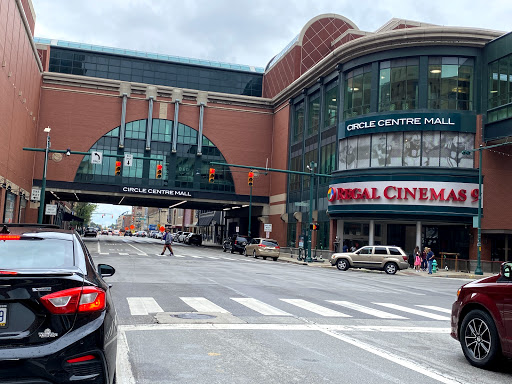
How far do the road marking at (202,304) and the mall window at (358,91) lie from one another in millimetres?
31271

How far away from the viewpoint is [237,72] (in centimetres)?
6806

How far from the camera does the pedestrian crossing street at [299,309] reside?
10.8m

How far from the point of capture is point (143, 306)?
11.0 metres

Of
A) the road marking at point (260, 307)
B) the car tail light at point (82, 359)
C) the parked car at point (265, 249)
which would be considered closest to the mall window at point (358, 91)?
the parked car at point (265, 249)

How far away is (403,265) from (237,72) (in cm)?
4395

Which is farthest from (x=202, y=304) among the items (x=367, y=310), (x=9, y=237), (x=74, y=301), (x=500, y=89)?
(x=500, y=89)

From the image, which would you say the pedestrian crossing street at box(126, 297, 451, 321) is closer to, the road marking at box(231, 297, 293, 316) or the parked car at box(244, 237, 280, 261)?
the road marking at box(231, 297, 293, 316)

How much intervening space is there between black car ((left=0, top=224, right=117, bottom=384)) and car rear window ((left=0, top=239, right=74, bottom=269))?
2 centimetres

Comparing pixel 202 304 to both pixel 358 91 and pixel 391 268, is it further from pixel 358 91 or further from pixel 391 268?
pixel 358 91

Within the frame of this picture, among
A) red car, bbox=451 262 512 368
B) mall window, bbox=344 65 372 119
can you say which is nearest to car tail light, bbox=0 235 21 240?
red car, bbox=451 262 512 368

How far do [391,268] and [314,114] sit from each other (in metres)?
23.4

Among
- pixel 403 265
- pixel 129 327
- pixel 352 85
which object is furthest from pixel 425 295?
pixel 352 85

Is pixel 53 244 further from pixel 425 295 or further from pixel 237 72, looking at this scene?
pixel 237 72

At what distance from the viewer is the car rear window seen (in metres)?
4.31
